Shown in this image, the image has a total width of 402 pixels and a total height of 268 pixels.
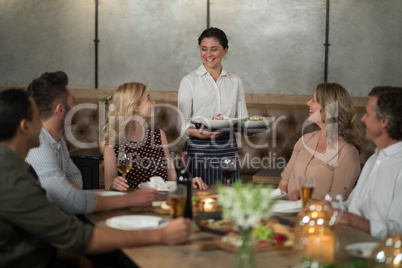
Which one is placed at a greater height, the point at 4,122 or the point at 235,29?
the point at 235,29

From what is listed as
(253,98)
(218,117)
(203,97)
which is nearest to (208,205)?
(218,117)

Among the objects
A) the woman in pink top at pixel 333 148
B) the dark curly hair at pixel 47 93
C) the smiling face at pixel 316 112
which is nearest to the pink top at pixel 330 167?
the woman in pink top at pixel 333 148

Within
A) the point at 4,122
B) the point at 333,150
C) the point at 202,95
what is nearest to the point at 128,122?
the point at 202,95

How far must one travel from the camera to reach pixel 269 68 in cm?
509

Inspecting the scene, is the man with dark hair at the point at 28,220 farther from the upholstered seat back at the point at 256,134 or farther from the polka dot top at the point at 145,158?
the upholstered seat back at the point at 256,134

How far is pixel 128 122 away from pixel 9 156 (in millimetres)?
1440

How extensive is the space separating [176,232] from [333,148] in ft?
4.55

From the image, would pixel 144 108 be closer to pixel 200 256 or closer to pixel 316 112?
pixel 316 112

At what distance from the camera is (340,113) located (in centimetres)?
304

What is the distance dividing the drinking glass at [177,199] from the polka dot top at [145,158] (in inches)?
49.1

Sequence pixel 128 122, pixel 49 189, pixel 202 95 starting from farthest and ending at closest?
pixel 202 95 → pixel 128 122 → pixel 49 189

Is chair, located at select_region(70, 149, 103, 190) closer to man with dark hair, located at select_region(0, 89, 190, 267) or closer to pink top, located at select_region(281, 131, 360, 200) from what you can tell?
pink top, located at select_region(281, 131, 360, 200)

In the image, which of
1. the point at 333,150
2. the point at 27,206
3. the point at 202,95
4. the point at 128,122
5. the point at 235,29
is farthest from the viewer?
the point at 235,29

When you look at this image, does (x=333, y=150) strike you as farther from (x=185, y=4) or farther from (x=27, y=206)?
(x=185, y=4)
